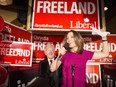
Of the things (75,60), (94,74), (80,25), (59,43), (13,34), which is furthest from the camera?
(59,43)

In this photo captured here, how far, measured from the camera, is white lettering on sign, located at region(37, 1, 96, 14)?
9.55ft

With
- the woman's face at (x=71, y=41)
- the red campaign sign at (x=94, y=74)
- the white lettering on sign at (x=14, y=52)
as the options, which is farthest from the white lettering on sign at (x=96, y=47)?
the woman's face at (x=71, y=41)

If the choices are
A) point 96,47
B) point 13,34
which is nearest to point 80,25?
point 96,47

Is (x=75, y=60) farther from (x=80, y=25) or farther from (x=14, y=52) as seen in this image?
(x=80, y=25)

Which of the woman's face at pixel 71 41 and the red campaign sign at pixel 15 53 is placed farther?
the red campaign sign at pixel 15 53

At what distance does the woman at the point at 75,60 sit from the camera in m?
1.88

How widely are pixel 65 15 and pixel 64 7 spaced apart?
5.0 inches

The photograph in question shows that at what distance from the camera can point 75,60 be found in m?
1.93

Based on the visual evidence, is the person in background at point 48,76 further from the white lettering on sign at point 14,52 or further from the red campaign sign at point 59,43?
the red campaign sign at point 59,43

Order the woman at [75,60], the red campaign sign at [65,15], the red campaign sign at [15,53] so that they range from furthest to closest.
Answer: the red campaign sign at [65,15], the red campaign sign at [15,53], the woman at [75,60]

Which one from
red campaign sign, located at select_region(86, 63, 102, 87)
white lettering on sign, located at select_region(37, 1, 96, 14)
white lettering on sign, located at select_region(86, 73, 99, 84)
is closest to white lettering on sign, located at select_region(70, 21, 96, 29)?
white lettering on sign, located at select_region(37, 1, 96, 14)

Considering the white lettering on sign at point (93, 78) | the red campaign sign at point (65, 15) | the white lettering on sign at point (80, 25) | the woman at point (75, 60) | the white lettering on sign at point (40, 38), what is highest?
the red campaign sign at point (65, 15)

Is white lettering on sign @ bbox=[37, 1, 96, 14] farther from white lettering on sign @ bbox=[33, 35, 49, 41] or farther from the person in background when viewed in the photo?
the person in background

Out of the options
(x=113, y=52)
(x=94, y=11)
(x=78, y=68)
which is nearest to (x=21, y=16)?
(x=94, y=11)
